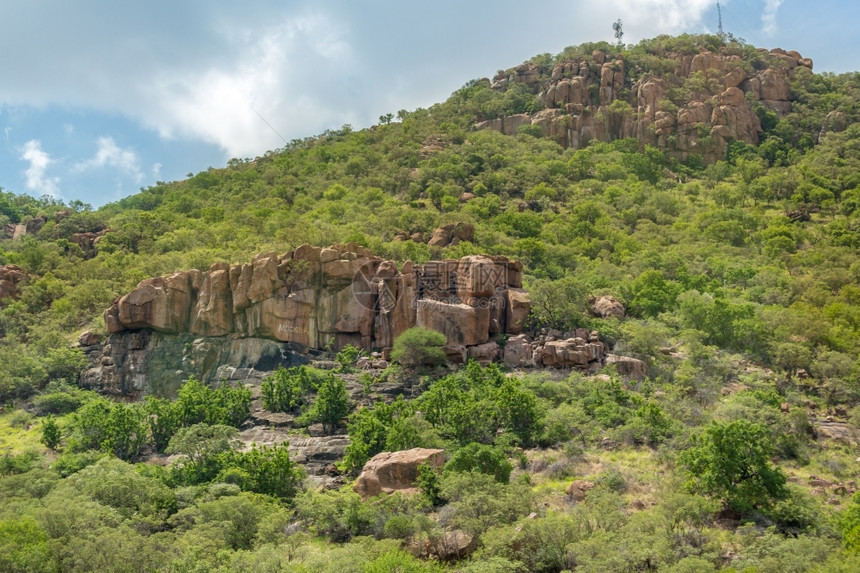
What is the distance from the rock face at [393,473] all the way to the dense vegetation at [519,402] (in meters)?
1.38

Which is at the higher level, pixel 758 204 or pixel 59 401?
pixel 758 204

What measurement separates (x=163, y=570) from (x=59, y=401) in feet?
80.0

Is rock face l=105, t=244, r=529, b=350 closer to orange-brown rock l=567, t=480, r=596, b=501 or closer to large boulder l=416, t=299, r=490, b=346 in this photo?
large boulder l=416, t=299, r=490, b=346

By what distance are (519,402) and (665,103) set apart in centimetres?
6421

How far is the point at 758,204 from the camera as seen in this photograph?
7250cm

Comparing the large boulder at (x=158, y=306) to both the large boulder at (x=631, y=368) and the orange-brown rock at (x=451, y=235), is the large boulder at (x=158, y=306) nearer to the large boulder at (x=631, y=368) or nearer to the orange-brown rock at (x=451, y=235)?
the orange-brown rock at (x=451, y=235)

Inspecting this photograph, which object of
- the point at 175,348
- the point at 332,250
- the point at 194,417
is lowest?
the point at 194,417

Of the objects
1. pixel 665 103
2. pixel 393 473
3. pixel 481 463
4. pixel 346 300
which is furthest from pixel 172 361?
pixel 665 103

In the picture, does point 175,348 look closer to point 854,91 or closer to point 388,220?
point 388,220

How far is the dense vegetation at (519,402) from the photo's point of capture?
25.1 metres

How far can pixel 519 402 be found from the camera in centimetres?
3603

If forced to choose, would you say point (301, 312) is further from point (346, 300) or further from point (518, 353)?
point (518, 353)

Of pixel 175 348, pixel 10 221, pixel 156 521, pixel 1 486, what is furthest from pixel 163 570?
pixel 10 221

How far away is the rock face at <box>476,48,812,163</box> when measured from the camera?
290ft
